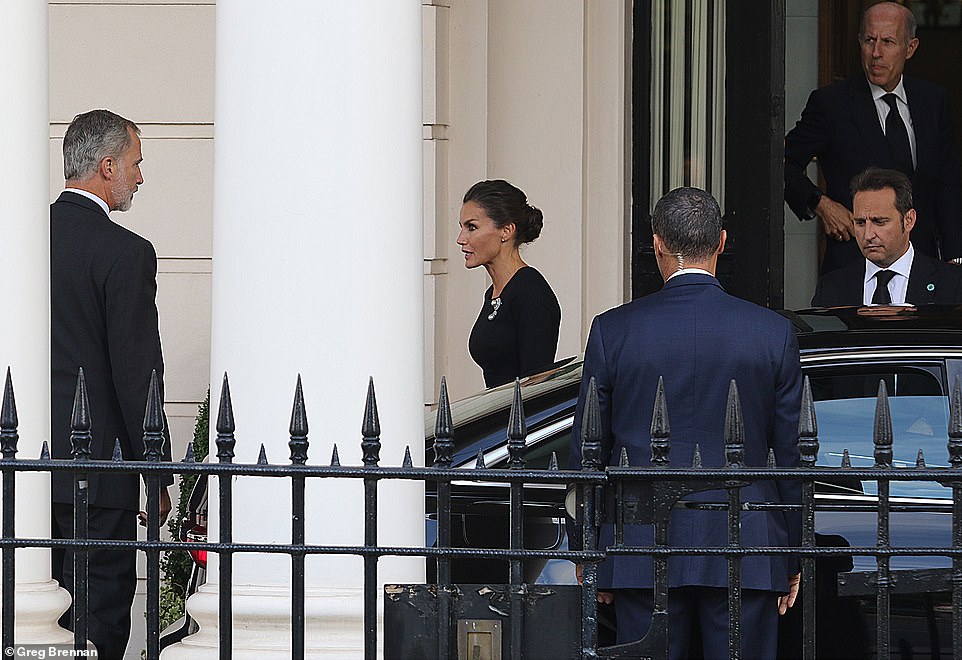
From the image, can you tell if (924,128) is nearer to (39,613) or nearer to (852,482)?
(852,482)

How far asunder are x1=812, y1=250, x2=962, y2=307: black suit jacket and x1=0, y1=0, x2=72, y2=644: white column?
11.7 ft

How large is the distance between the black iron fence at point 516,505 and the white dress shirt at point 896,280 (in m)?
3.57

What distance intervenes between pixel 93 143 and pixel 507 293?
5.96 ft

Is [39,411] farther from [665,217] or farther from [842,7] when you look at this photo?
[842,7]

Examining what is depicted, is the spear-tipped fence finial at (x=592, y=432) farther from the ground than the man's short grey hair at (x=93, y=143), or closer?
closer

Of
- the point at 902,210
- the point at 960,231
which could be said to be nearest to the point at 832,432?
the point at 902,210

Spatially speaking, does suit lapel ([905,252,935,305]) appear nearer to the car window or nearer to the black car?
the black car

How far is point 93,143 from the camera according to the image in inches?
220

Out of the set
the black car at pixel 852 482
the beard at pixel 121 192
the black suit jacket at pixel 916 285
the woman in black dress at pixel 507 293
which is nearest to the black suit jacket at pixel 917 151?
the black suit jacket at pixel 916 285

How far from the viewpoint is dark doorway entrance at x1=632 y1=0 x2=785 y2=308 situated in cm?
855

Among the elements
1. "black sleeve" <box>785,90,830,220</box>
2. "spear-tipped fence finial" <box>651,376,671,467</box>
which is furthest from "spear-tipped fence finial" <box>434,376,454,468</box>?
"black sleeve" <box>785,90,830,220</box>

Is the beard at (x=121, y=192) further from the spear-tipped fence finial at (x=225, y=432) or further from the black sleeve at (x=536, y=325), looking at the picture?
the spear-tipped fence finial at (x=225, y=432)

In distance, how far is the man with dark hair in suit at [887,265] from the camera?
21.9 ft

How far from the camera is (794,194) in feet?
28.5
